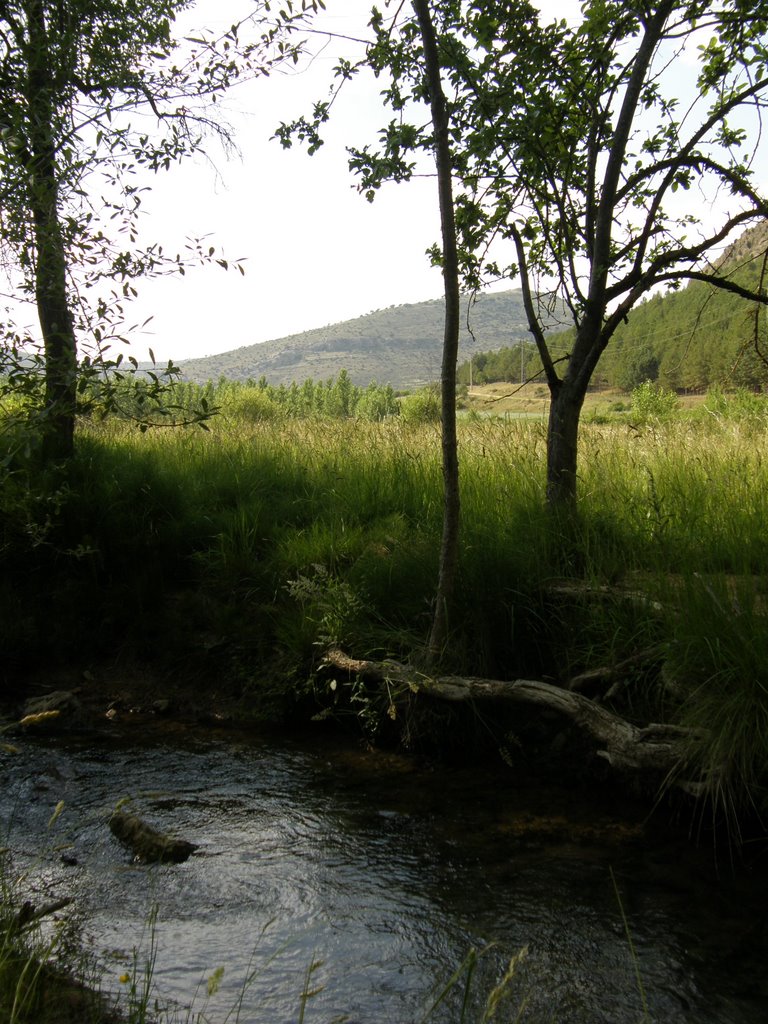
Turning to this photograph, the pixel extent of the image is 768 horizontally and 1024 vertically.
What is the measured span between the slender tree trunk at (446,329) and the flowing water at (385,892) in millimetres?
1124

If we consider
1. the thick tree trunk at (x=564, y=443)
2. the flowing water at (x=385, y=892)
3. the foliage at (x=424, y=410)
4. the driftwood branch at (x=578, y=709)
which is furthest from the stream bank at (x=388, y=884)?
the foliage at (x=424, y=410)

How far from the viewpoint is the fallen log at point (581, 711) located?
397cm

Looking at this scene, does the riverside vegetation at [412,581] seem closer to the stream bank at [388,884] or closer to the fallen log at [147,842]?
the stream bank at [388,884]

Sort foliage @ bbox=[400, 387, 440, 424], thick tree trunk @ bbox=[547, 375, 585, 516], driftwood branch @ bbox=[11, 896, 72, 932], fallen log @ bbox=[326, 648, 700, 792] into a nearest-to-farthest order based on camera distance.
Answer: driftwood branch @ bbox=[11, 896, 72, 932] → fallen log @ bbox=[326, 648, 700, 792] → thick tree trunk @ bbox=[547, 375, 585, 516] → foliage @ bbox=[400, 387, 440, 424]

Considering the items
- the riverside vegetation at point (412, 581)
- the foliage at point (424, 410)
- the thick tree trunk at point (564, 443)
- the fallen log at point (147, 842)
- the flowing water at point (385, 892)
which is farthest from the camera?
the foliage at point (424, 410)

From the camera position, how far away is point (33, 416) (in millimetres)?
4285

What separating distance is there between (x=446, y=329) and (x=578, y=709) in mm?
2315

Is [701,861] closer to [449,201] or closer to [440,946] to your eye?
[440,946]

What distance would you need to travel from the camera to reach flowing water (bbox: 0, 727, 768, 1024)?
9.18 feet

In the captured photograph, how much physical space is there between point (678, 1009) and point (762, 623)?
2041 millimetres

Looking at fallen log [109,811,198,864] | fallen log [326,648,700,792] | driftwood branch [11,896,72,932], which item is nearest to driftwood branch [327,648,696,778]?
fallen log [326,648,700,792]

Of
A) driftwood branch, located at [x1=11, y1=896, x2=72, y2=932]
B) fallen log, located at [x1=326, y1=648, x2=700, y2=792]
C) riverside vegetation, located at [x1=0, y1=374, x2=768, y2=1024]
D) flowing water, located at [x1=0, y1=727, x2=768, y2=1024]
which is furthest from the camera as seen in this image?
riverside vegetation, located at [x1=0, y1=374, x2=768, y2=1024]

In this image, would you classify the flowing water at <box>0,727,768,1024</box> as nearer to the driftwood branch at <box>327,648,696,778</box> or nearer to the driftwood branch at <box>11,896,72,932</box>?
the driftwood branch at <box>11,896,72,932</box>

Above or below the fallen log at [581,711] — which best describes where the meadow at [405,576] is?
above
